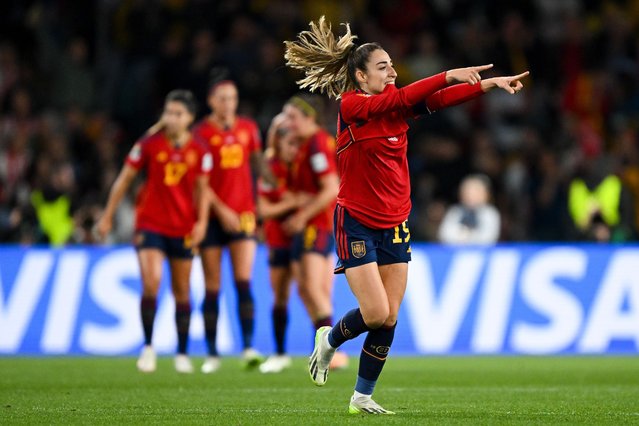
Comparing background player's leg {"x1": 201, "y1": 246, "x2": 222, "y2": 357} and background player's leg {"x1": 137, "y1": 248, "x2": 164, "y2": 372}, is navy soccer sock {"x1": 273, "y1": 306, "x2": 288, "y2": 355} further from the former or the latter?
background player's leg {"x1": 137, "y1": 248, "x2": 164, "y2": 372}

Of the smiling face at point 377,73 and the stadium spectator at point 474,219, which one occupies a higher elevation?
the smiling face at point 377,73

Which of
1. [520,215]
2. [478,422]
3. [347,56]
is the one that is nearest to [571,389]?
[478,422]

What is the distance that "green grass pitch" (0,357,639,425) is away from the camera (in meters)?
7.50

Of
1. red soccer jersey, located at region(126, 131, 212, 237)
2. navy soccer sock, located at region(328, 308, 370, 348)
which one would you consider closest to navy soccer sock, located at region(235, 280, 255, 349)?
red soccer jersey, located at region(126, 131, 212, 237)

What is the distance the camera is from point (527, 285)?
14.8 m

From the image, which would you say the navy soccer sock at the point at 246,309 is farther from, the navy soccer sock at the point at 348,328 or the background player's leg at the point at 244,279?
the navy soccer sock at the point at 348,328

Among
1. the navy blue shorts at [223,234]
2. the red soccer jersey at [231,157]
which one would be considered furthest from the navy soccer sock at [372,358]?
the red soccer jersey at [231,157]

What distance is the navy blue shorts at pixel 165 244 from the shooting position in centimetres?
1160

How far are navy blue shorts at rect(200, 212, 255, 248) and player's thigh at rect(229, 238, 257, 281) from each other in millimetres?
40

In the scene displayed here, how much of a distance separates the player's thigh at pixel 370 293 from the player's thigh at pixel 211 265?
457 centimetres

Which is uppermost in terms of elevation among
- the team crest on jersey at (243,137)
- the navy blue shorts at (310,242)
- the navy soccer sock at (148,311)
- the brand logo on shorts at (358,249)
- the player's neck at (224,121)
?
the player's neck at (224,121)

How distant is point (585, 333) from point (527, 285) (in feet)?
2.76

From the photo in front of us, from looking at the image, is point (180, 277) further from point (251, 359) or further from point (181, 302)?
point (251, 359)

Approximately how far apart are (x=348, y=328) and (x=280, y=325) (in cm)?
432
